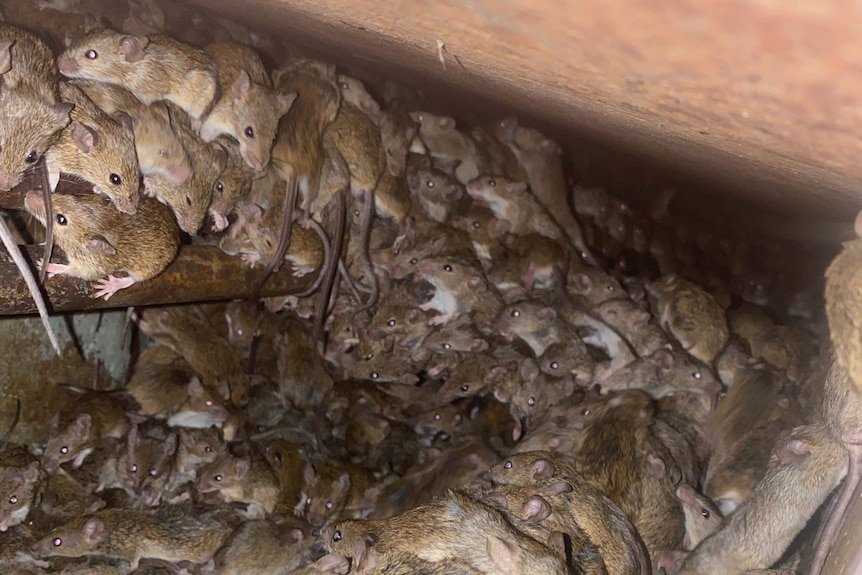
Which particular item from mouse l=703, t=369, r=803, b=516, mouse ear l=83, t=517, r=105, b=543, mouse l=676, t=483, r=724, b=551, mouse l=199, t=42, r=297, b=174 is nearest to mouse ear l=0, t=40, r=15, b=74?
mouse l=199, t=42, r=297, b=174

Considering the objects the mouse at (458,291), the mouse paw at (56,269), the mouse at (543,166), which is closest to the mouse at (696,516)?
the mouse at (458,291)

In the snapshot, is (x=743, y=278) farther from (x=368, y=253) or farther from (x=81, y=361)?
(x=81, y=361)

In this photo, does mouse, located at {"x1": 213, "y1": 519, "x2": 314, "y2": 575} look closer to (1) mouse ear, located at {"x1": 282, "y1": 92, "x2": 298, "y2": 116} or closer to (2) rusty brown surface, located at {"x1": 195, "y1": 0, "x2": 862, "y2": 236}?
(1) mouse ear, located at {"x1": 282, "y1": 92, "x2": 298, "y2": 116}

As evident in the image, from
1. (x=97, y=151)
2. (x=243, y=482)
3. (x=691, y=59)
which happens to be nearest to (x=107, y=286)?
(x=97, y=151)

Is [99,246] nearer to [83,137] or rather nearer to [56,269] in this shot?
[56,269]

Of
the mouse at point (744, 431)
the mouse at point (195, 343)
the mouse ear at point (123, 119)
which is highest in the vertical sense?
the mouse ear at point (123, 119)

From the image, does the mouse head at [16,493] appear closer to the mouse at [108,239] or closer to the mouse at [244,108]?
the mouse at [108,239]
